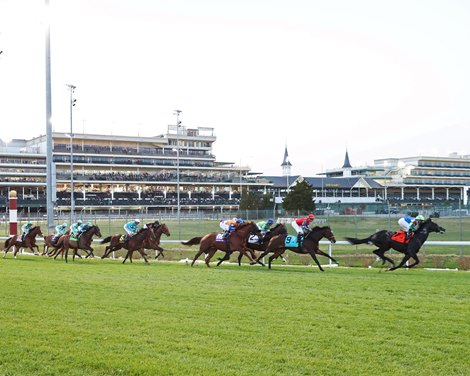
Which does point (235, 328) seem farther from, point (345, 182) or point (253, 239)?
point (345, 182)

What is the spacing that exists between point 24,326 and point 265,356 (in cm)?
335

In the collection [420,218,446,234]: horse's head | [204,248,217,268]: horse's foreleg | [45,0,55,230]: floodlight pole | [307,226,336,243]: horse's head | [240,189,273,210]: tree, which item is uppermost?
[45,0,55,230]: floodlight pole

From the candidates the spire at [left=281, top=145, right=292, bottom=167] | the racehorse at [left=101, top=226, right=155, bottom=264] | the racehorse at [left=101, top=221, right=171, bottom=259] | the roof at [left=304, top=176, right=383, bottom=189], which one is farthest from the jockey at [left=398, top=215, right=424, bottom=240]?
the spire at [left=281, top=145, right=292, bottom=167]

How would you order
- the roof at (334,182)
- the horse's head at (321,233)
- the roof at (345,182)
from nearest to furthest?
the horse's head at (321,233) < the roof at (334,182) < the roof at (345,182)

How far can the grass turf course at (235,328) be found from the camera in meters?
5.95

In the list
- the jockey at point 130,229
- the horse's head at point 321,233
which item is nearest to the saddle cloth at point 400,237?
the horse's head at point 321,233

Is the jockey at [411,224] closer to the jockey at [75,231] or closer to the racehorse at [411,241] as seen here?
the racehorse at [411,241]

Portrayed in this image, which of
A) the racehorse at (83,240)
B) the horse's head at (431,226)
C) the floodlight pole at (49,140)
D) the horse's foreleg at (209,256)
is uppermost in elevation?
the floodlight pole at (49,140)

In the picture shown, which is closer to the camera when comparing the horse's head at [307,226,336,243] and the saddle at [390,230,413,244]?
the saddle at [390,230,413,244]

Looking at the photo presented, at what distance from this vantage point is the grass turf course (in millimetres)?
5949

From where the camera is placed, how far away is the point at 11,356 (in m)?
6.27

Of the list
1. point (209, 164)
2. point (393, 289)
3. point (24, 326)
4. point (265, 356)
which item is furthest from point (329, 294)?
point (209, 164)

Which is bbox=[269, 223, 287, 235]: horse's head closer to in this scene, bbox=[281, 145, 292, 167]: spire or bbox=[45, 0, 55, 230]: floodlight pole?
bbox=[45, 0, 55, 230]: floodlight pole

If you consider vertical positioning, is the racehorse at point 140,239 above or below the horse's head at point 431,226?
below
